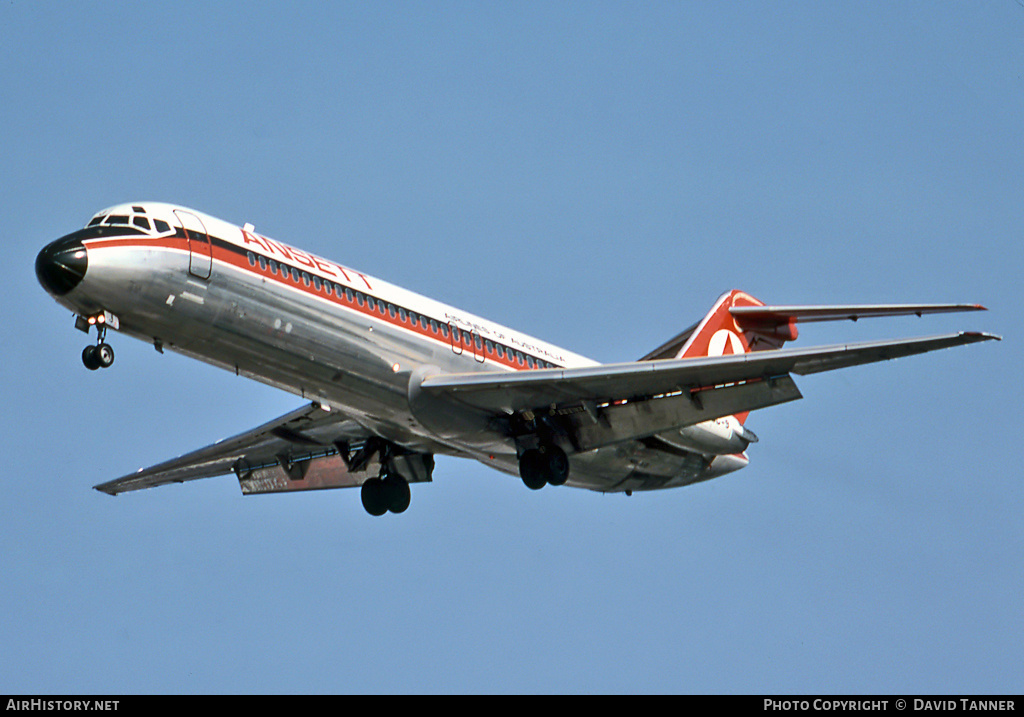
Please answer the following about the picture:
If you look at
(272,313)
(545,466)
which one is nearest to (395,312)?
(272,313)

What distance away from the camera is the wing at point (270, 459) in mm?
33375

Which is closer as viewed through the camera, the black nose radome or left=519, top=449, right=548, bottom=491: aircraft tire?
the black nose radome

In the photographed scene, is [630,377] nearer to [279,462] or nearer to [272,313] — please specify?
[272,313]

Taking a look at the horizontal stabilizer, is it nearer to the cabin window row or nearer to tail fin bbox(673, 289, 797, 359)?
tail fin bbox(673, 289, 797, 359)

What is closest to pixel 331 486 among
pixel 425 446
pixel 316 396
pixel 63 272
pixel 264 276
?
pixel 425 446

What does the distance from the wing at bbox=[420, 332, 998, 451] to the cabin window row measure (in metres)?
1.12

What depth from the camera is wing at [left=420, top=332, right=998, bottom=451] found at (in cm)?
2894

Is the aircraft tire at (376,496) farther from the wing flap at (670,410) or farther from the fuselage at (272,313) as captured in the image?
the wing flap at (670,410)

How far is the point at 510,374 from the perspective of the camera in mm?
30281

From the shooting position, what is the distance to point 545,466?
104ft

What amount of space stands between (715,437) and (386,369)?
27.4 feet

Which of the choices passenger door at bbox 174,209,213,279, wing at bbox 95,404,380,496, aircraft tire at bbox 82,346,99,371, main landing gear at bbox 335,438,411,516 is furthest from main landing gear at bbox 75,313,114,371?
main landing gear at bbox 335,438,411,516

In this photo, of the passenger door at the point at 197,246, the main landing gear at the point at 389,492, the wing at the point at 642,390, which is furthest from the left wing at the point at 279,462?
the passenger door at the point at 197,246
